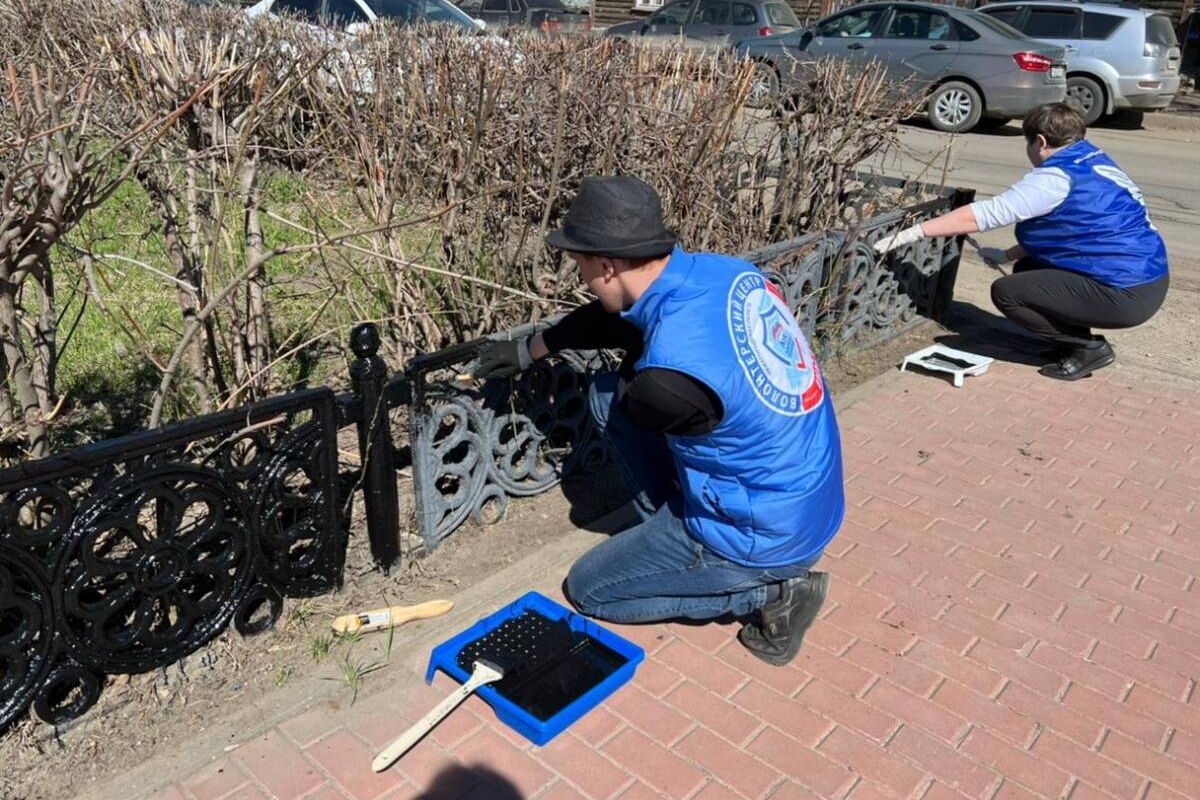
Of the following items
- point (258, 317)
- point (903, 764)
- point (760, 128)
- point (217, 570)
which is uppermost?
point (760, 128)

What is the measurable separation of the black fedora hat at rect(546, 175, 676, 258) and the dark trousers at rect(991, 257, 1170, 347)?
10.5 ft

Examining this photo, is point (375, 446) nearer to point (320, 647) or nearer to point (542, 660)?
point (320, 647)

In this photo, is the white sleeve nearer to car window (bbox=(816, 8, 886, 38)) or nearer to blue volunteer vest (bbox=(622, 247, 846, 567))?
blue volunteer vest (bbox=(622, 247, 846, 567))

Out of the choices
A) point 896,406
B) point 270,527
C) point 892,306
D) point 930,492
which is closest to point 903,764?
point 930,492

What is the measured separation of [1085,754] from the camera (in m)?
2.67

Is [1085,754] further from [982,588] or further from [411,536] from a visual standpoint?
[411,536]

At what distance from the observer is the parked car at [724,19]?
1583cm

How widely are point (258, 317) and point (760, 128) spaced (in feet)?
9.91

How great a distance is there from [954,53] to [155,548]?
44.3ft

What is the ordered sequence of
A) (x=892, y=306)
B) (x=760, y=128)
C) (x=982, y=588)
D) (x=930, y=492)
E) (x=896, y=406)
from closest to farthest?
(x=982, y=588) < (x=930, y=492) < (x=896, y=406) < (x=760, y=128) < (x=892, y=306)

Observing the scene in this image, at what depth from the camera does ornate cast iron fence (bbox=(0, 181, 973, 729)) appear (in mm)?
2346

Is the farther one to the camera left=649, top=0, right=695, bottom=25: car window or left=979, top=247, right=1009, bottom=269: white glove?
left=649, top=0, right=695, bottom=25: car window

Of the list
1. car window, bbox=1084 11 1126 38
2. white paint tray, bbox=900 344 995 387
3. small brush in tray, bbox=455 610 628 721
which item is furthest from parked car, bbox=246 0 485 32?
small brush in tray, bbox=455 610 628 721

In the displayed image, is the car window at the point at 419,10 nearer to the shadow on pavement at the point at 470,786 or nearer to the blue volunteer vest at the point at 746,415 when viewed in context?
the blue volunteer vest at the point at 746,415
